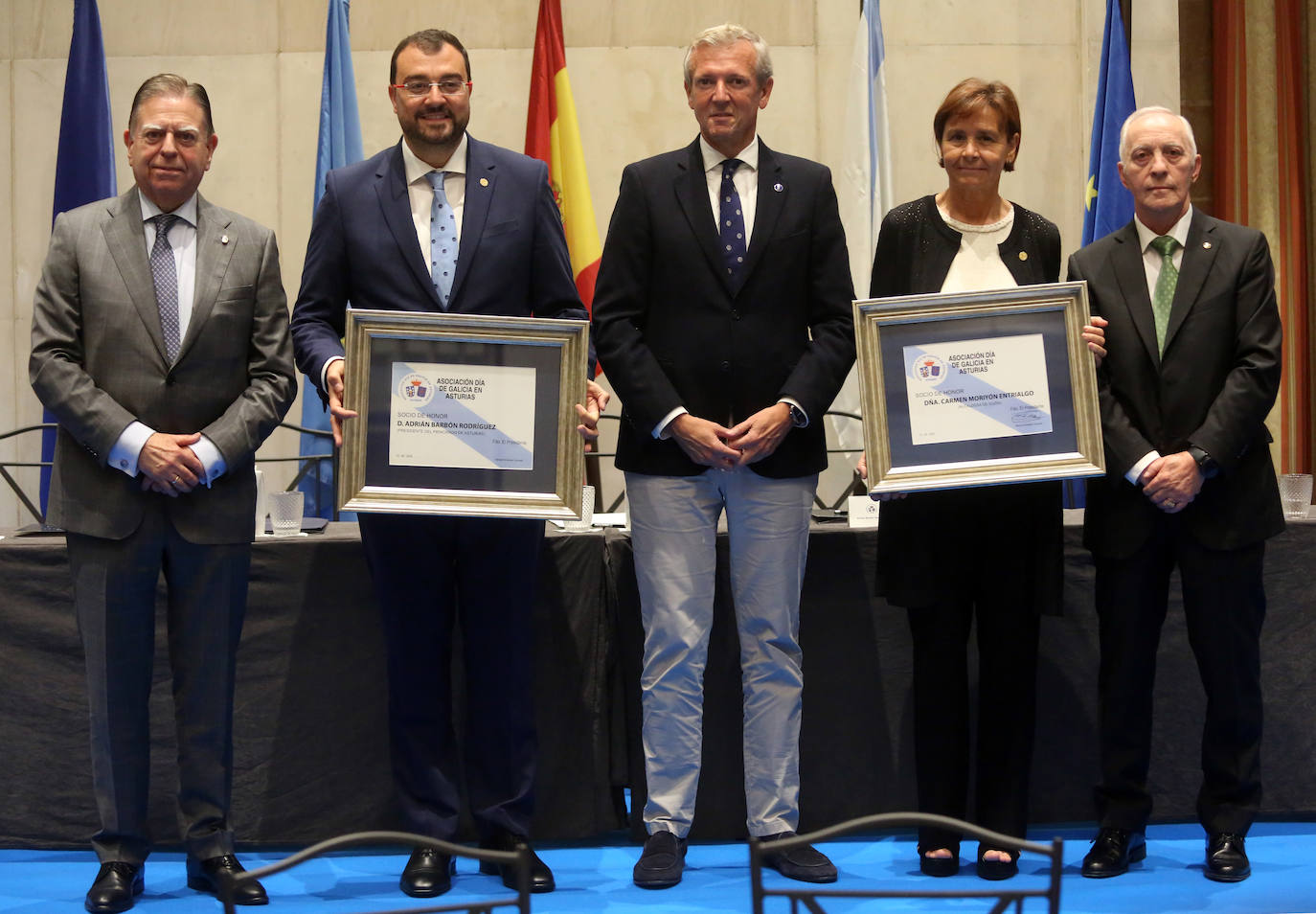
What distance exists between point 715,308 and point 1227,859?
1.82 metres

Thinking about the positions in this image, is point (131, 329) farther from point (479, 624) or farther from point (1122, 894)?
point (1122, 894)

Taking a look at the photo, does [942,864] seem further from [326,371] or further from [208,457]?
[208,457]

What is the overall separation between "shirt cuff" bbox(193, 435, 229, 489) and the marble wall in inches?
145

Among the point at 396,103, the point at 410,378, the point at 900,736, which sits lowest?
the point at 900,736

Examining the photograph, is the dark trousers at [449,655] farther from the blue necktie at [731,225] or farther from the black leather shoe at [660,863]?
the blue necktie at [731,225]

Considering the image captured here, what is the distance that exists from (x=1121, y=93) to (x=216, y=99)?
174 inches

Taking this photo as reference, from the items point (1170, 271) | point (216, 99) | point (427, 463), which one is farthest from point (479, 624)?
point (216, 99)

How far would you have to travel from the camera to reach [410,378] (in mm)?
3025

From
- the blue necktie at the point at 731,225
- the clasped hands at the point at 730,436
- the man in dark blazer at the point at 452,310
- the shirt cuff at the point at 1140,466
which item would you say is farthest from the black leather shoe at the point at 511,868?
the shirt cuff at the point at 1140,466

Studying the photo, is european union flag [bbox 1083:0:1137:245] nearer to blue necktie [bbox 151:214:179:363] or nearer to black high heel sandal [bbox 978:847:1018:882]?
black high heel sandal [bbox 978:847:1018:882]

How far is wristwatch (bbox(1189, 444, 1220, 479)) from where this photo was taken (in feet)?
10.1

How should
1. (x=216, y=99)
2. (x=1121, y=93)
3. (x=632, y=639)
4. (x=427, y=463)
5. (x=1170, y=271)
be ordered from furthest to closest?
1. (x=216, y=99)
2. (x=1121, y=93)
3. (x=632, y=639)
4. (x=1170, y=271)
5. (x=427, y=463)

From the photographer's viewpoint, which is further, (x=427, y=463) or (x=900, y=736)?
(x=900, y=736)

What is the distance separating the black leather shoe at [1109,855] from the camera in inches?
126
